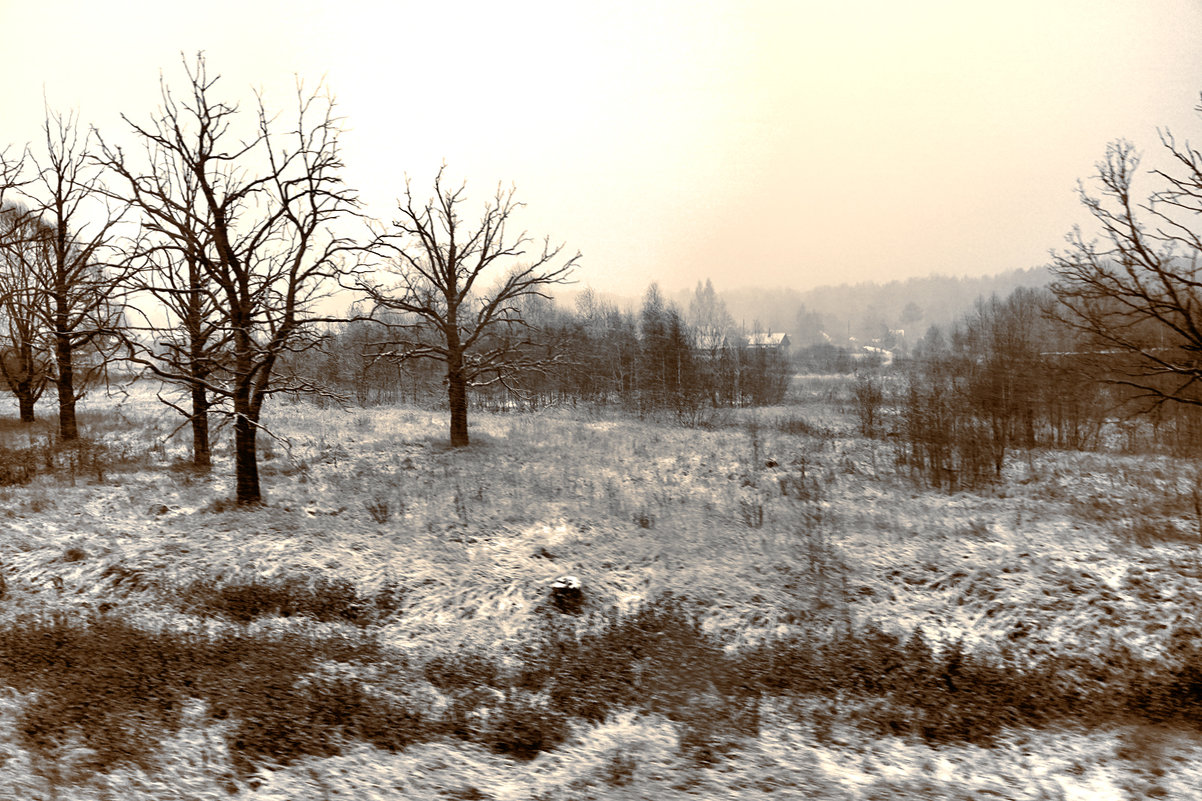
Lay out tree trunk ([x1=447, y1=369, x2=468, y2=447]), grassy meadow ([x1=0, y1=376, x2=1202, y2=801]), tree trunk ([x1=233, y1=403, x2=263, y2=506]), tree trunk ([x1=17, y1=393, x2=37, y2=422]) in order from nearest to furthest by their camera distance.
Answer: grassy meadow ([x1=0, y1=376, x2=1202, y2=801])
tree trunk ([x1=233, y1=403, x2=263, y2=506])
tree trunk ([x1=447, y1=369, x2=468, y2=447])
tree trunk ([x1=17, y1=393, x2=37, y2=422])

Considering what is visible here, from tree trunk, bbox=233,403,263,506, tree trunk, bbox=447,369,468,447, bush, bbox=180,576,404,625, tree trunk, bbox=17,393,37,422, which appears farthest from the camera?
tree trunk, bbox=17,393,37,422

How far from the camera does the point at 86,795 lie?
14.5 ft

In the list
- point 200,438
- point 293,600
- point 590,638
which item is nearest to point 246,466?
point 200,438

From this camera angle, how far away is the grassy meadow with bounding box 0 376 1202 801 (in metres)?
5.36

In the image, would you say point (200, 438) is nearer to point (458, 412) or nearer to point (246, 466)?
point (246, 466)

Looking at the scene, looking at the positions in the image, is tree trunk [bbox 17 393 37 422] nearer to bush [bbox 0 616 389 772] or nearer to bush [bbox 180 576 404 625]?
bush [bbox 0 616 389 772]

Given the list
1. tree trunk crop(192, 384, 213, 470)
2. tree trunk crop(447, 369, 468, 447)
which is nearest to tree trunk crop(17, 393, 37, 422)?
tree trunk crop(192, 384, 213, 470)

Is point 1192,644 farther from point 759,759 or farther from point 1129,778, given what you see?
point 759,759

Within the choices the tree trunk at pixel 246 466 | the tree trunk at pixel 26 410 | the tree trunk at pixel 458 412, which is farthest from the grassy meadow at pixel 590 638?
the tree trunk at pixel 26 410

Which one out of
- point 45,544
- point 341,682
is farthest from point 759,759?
point 45,544

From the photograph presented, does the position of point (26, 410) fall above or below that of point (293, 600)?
above

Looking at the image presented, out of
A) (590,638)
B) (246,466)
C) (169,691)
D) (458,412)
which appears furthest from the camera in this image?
(458,412)

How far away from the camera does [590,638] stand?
831 centimetres

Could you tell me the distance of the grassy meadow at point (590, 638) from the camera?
17.6 ft
